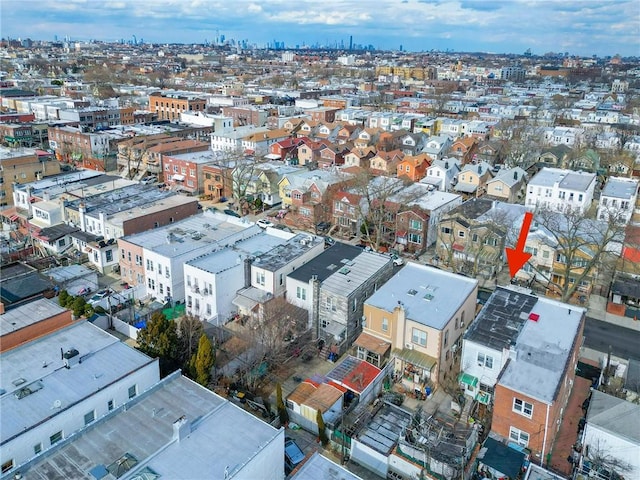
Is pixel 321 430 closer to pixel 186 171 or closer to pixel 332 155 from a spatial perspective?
pixel 186 171

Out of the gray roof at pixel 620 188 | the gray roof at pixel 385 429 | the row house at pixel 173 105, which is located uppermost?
the row house at pixel 173 105

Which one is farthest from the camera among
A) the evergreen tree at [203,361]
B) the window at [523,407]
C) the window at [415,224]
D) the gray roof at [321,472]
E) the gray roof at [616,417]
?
the window at [415,224]

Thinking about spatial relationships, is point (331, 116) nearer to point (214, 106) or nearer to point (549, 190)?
point (214, 106)

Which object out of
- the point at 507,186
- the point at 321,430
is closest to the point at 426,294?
the point at 321,430

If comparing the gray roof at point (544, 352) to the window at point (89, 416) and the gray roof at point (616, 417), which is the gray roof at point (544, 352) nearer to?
the gray roof at point (616, 417)

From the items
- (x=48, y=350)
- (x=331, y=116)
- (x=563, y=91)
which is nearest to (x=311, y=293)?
(x=48, y=350)

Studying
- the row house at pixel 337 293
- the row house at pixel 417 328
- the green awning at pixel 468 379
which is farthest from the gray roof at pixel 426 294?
the green awning at pixel 468 379
